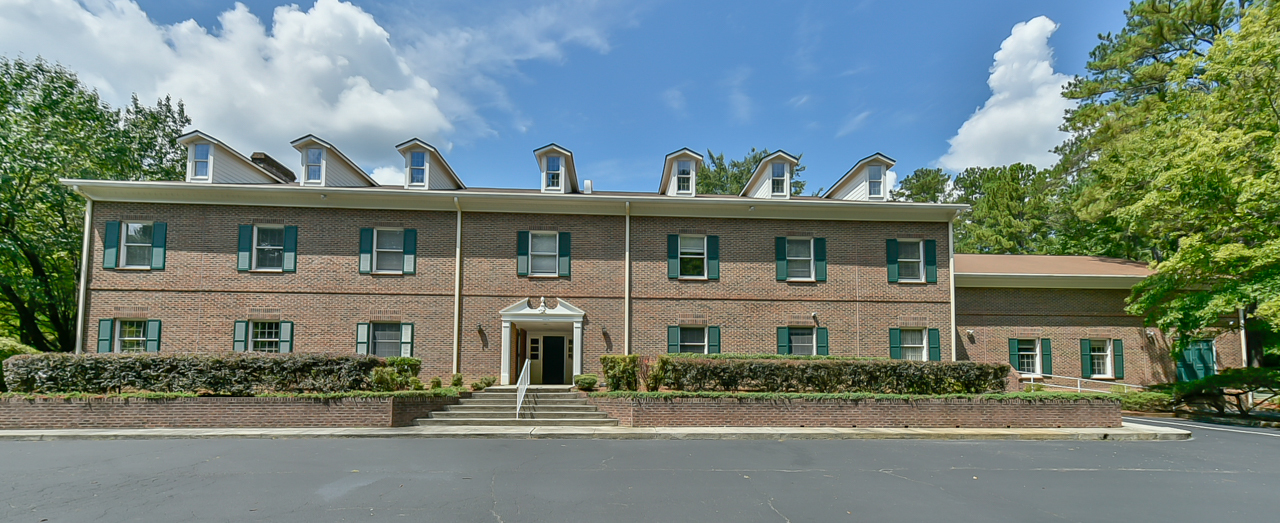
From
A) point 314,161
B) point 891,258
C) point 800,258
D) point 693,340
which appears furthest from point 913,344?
point 314,161

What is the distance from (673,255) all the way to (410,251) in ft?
23.8

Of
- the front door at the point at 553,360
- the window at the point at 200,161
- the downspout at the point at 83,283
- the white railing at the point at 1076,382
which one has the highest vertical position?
the window at the point at 200,161

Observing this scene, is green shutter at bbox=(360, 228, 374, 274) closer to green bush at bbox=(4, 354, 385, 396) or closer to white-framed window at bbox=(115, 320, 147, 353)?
green bush at bbox=(4, 354, 385, 396)

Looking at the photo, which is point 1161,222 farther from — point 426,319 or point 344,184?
point 344,184

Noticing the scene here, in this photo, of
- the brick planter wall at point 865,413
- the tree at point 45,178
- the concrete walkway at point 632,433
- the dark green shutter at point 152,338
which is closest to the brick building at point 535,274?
the dark green shutter at point 152,338

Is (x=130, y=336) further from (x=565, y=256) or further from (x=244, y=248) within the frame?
(x=565, y=256)

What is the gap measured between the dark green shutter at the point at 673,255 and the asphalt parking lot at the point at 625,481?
6902mm

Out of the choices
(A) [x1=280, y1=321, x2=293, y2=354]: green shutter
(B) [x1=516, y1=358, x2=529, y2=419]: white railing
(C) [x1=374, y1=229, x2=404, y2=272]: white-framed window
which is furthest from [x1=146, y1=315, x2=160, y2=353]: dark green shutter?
(B) [x1=516, y1=358, x2=529, y2=419]: white railing

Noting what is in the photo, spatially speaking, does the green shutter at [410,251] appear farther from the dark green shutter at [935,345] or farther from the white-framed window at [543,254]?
the dark green shutter at [935,345]

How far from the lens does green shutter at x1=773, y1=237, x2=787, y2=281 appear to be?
59.7 ft

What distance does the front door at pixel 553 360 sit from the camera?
1891 centimetres

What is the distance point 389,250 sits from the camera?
57.3 feet

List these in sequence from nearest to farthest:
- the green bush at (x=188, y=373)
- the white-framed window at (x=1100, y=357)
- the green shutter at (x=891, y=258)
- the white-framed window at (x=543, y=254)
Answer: the green bush at (x=188, y=373) → the white-framed window at (x=543, y=254) → the green shutter at (x=891, y=258) → the white-framed window at (x=1100, y=357)

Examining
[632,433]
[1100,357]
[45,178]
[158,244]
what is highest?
[45,178]
